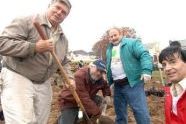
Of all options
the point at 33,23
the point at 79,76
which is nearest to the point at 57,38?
the point at 33,23

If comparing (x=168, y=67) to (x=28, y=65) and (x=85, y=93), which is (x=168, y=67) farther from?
(x=85, y=93)

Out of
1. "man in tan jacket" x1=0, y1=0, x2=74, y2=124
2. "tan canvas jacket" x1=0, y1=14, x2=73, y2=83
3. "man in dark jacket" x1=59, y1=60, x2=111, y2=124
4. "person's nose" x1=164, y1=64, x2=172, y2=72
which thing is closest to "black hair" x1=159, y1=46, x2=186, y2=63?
"person's nose" x1=164, y1=64, x2=172, y2=72

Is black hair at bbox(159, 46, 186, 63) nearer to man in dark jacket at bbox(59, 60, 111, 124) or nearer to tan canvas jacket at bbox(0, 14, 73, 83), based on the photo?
tan canvas jacket at bbox(0, 14, 73, 83)

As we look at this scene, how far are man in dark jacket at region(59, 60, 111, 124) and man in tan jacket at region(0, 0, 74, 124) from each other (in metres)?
1.31

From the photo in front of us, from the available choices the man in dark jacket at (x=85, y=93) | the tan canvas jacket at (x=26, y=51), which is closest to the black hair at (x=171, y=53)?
the tan canvas jacket at (x=26, y=51)

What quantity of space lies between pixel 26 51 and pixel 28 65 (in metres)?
0.27

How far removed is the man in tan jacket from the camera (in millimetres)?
4320

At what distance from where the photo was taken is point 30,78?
14.9 feet

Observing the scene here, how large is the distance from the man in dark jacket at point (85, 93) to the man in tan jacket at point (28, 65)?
1.31m

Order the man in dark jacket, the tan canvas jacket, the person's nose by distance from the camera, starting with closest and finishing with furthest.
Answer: the person's nose → the tan canvas jacket → the man in dark jacket

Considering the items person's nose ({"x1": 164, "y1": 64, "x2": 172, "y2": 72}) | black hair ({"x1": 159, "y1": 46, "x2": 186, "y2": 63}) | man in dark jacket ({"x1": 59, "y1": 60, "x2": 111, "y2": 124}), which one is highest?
black hair ({"x1": 159, "y1": 46, "x2": 186, "y2": 63})

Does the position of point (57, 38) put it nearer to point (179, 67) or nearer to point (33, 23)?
point (33, 23)

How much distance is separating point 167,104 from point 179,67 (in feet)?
1.17

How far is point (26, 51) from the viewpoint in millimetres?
A: 4297
